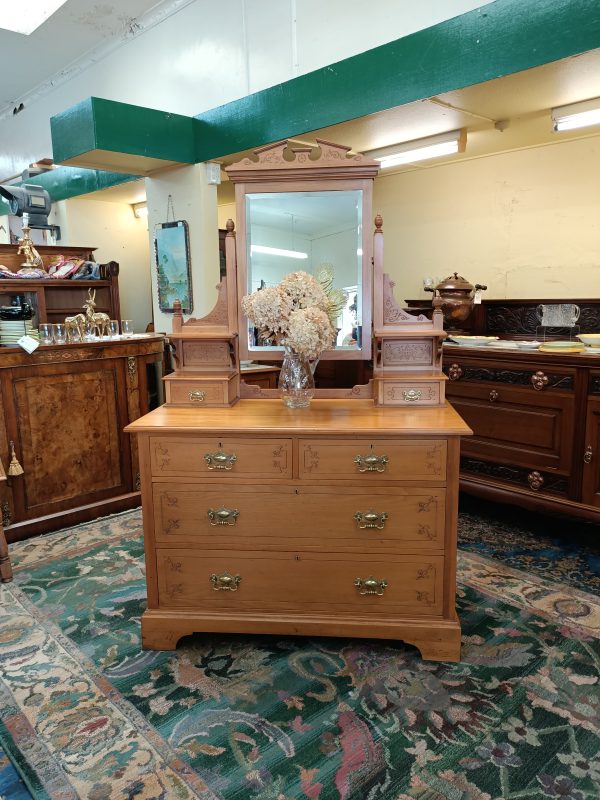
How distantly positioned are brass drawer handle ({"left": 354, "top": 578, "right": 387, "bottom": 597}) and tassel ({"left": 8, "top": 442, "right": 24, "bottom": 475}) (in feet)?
7.48

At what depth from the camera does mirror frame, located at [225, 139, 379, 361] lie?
262 cm

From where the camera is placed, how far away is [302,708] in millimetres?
2080

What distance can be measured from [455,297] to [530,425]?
1.13 meters

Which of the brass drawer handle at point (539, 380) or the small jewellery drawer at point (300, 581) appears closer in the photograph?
the small jewellery drawer at point (300, 581)

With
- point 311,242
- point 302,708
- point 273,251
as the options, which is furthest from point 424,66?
point 302,708

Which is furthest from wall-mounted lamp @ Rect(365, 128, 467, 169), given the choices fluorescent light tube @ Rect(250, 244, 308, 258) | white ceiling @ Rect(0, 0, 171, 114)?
white ceiling @ Rect(0, 0, 171, 114)

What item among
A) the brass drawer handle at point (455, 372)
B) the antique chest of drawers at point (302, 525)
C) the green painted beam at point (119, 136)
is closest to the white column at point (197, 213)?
the green painted beam at point (119, 136)

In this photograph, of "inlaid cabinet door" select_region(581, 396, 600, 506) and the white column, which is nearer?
"inlaid cabinet door" select_region(581, 396, 600, 506)

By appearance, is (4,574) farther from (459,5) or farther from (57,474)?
(459,5)

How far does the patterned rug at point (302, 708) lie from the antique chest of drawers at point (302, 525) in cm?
15

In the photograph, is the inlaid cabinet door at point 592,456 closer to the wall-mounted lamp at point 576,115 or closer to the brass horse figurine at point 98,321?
the wall-mounted lamp at point 576,115

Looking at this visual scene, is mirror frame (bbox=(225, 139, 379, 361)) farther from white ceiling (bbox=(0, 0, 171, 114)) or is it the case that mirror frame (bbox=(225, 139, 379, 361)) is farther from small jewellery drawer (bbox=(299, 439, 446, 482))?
white ceiling (bbox=(0, 0, 171, 114))

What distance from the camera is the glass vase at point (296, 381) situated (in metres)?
2.55

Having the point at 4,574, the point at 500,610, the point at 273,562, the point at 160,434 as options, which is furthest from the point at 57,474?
the point at 500,610
